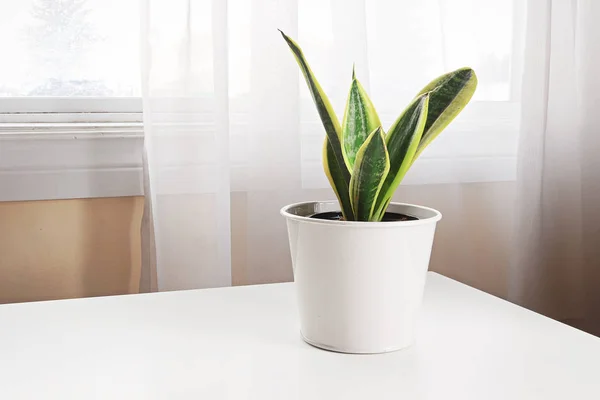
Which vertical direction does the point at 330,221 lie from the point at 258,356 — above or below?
above

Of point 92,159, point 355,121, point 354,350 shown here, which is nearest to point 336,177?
point 355,121

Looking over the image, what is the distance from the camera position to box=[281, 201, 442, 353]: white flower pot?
617mm

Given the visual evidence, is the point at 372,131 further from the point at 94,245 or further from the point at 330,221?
the point at 94,245

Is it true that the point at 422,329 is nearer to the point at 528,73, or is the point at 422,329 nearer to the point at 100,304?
the point at 100,304

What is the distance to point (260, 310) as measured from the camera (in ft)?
2.55

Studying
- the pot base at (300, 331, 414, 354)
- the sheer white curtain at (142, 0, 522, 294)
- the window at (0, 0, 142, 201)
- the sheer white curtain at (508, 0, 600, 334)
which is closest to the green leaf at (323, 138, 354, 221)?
the pot base at (300, 331, 414, 354)

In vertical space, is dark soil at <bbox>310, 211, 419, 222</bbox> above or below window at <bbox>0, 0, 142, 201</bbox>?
below

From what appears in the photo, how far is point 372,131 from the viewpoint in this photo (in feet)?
2.07

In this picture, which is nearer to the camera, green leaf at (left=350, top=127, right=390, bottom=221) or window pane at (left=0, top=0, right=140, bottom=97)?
green leaf at (left=350, top=127, right=390, bottom=221)

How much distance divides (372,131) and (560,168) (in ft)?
2.22

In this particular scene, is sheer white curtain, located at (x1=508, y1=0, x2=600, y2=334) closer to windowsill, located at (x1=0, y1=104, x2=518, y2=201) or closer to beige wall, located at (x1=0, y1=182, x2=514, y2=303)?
windowsill, located at (x1=0, y1=104, x2=518, y2=201)

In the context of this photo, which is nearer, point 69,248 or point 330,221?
point 330,221

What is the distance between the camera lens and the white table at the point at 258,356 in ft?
1.83

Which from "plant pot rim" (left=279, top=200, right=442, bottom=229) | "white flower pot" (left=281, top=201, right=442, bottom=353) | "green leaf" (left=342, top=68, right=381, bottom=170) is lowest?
"white flower pot" (left=281, top=201, right=442, bottom=353)
